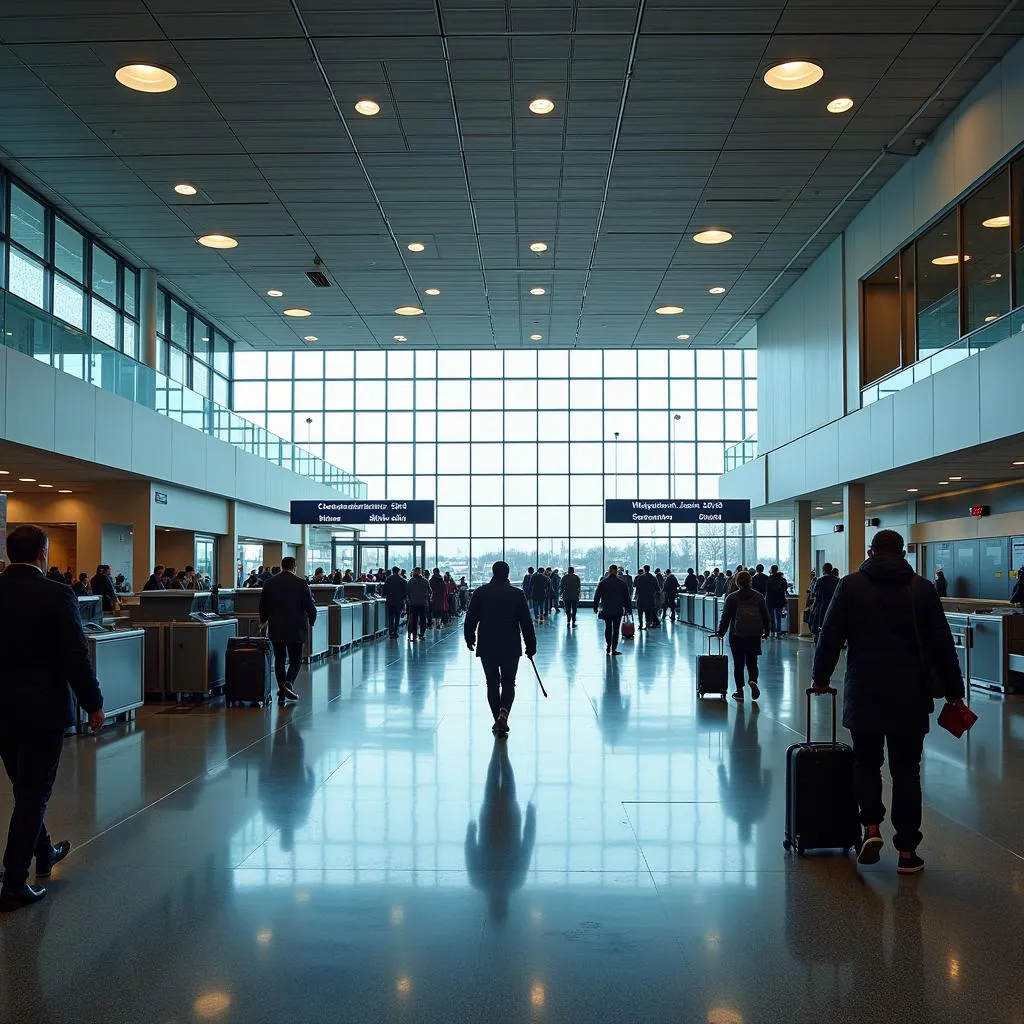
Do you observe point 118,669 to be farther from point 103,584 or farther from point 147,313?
point 147,313

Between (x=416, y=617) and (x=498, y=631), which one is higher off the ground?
(x=498, y=631)

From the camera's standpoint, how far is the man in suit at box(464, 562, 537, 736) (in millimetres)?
10547

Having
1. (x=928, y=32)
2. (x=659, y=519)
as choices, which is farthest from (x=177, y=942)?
(x=659, y=519)

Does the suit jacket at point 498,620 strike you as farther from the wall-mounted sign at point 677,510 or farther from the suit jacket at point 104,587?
the wall-mounted sign at point 677,510

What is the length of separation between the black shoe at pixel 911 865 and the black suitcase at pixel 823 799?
0.35m

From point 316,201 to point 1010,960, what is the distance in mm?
16177

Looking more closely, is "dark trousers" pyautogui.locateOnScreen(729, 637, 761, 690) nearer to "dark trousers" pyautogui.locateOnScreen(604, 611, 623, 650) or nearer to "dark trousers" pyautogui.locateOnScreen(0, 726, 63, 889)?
"dark trousers" pyautogui.locateOnScreen(604, 611, 623, 650)

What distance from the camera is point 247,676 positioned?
Result: 1268 centimetres

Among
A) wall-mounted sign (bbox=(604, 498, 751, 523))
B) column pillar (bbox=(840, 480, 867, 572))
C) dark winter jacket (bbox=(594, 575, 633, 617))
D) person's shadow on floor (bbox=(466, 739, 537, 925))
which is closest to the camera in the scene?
person's shadow on floor (bbox=(466, 739, 537, 925))

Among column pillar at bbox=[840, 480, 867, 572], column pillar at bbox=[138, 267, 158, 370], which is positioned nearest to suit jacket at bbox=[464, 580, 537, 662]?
column pillar at bbox=[840, 480, 867, 572]

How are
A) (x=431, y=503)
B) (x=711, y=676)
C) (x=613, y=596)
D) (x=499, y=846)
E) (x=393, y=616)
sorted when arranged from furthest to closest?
(x=431, y=503), (x=393, y=616), (x=613, y=596), (x=711, y=676), (x=499, y=846)

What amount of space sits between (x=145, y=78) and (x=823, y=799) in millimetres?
11775

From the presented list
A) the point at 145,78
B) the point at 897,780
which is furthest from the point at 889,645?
the point at 145,78

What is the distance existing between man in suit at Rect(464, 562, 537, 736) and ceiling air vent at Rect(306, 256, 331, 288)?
1299 centimetres
